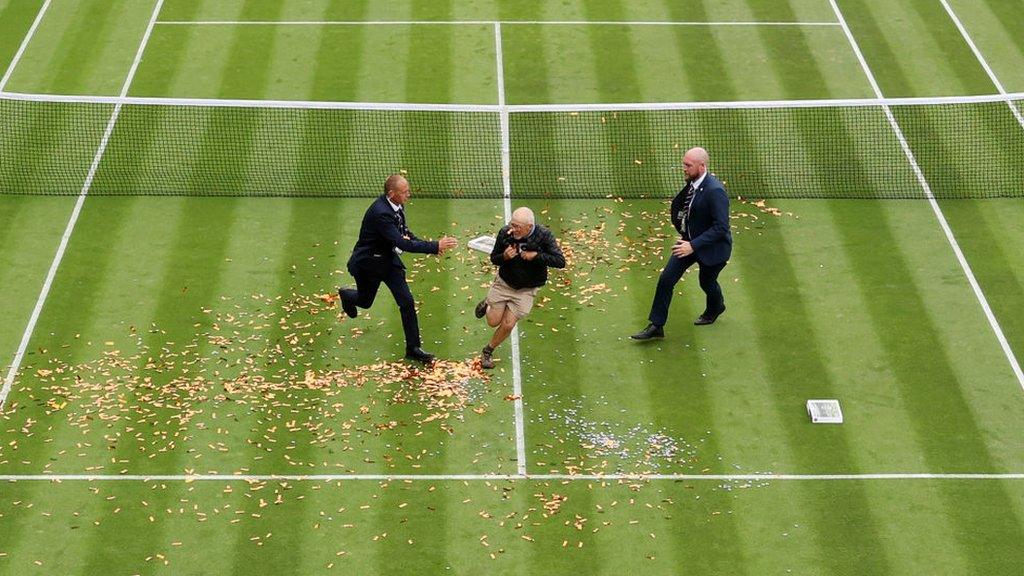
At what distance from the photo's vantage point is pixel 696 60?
2595cm

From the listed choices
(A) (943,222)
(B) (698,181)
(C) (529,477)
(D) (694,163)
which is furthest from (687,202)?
(A) (943,222)

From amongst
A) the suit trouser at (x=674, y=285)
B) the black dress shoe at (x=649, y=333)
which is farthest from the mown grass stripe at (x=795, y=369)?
the black dress shoe at (x=649, y=333)

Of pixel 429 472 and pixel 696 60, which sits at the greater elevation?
pixel 429 472

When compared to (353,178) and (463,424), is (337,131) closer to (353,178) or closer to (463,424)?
(353,178)

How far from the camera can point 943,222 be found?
2116 centimetres

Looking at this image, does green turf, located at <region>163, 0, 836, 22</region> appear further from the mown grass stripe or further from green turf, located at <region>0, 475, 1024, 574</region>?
green turf, located at <region>0, 475, 1024, 574</region>

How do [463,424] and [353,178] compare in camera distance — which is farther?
[353,178]

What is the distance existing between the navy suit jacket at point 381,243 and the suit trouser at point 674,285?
9.52 ft

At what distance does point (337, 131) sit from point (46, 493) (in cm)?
910

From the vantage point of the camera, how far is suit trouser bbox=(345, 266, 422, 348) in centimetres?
1755

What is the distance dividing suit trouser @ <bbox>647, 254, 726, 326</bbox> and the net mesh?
359 cm

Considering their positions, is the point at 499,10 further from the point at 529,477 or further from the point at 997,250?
the point at 529,477

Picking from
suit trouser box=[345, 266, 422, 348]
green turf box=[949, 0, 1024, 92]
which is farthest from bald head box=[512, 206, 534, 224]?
green turf box=[949, 0, 1024, 92]

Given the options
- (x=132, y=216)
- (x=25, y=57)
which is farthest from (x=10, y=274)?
(x=25, y=57)
